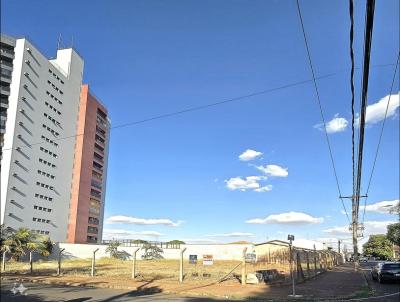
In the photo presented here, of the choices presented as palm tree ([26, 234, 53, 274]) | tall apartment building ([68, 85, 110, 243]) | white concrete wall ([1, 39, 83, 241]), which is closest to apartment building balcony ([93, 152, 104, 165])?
tall apartment building ([68, 85, 110, 243])

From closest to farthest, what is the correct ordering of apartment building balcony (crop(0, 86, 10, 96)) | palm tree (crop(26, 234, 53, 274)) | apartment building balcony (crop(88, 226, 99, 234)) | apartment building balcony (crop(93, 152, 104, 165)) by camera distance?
palm tree (crop(26, 234, 53, 274)), apartment building balcony (crop(0, 86, 10, 96)), apartment building balcony (crop(88, 226, 99, 234)), apartment building balcony (crop(93, 152, 104, 165))

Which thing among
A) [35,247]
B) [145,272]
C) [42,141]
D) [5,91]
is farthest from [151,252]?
[145,272]

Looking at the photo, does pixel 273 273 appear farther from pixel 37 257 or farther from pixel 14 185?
pixel 14 185

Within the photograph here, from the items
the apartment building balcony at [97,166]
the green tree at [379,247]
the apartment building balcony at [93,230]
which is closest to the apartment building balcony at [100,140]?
the apartment building balcony at [97,166]

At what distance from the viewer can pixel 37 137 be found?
93.8 m

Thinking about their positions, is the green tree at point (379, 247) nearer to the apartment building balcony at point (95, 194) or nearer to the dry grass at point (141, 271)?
the apartment building balcony at point (95, 194)

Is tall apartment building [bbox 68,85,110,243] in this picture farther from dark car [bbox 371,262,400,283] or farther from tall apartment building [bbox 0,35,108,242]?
dark car [bbox 371,262,400,283]

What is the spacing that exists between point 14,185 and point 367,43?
277ft

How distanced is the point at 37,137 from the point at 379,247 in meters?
120

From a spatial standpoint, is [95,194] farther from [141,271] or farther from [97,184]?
[141,271]

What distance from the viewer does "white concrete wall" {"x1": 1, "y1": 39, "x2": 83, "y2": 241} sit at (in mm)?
84625

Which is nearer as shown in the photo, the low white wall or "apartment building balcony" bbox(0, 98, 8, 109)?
the low white wall

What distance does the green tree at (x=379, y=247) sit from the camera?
444 ft

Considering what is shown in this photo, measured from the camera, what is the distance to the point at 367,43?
30.7 ft
